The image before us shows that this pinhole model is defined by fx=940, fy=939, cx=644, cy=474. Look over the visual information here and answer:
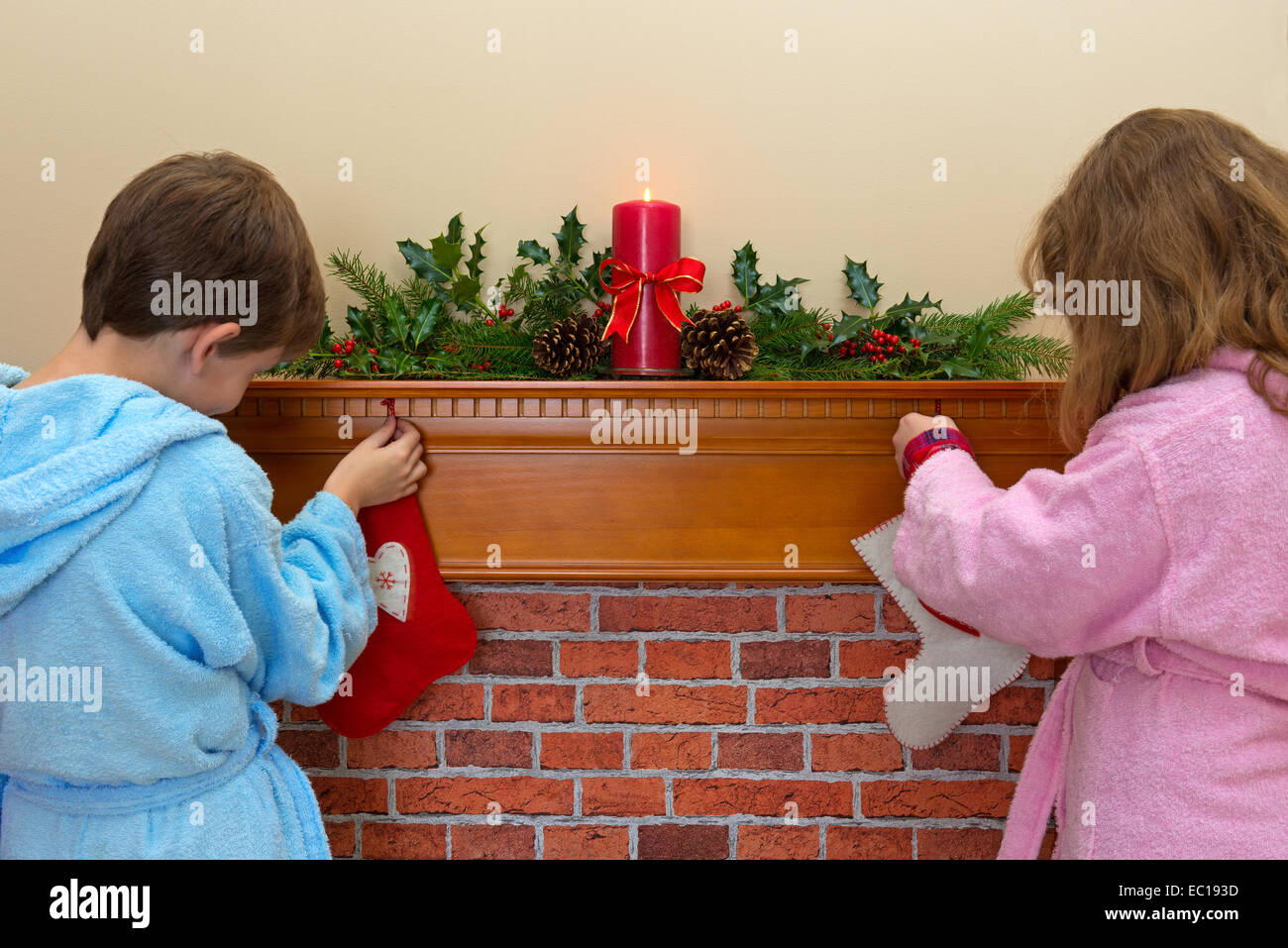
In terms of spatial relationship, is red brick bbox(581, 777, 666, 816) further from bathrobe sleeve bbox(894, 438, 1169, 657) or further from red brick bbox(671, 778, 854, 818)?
bathrobe sleeve bbox(894, 438, 1169, 657)

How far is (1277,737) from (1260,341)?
0.46 meters

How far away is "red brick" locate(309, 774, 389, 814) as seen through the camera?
1.65m

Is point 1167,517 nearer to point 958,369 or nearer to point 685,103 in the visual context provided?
point 958,369

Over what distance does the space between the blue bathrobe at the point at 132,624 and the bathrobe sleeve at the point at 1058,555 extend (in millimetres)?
789

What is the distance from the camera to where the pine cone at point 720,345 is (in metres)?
1.45

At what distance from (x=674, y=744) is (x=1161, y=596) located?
33.5 inches

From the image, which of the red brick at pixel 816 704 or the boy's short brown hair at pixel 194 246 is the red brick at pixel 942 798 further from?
the boy's short brown hair at pixel 194 246

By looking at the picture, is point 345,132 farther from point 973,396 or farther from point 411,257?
point 973,396

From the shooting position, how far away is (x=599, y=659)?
161 cm

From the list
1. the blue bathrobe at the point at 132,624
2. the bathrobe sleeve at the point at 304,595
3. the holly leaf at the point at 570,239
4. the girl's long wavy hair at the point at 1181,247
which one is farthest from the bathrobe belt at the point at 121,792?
the girl's long wavy hair at the point at 1181,247

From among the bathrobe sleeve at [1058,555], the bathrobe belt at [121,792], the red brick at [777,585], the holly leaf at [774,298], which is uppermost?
the holly leaf at [774,298]

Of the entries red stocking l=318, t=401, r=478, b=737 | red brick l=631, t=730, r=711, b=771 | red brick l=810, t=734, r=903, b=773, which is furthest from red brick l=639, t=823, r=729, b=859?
red stocking l=318, t=401, r=478, b=737

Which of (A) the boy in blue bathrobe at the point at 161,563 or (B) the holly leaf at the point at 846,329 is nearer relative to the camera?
(A) the boy in blue bathrobe at the point at 161,563

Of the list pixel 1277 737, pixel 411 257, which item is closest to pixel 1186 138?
pixel 1277 737
